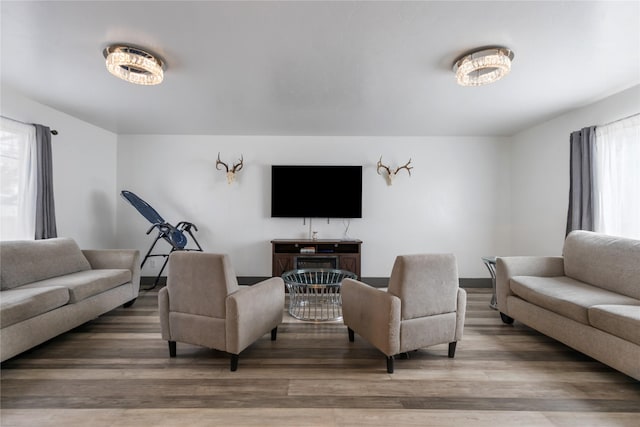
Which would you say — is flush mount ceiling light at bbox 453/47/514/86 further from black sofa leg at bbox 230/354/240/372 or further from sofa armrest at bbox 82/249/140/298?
sofa armrest at bbox 82/249/140/298

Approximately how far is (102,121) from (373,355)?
454 cm

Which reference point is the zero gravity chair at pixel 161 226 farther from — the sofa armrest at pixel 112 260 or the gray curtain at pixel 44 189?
the gray curtain at pixel 44 189

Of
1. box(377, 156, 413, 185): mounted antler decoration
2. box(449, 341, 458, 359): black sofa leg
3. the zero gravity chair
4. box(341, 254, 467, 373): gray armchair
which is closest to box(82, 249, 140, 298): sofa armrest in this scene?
the zero gravity chair

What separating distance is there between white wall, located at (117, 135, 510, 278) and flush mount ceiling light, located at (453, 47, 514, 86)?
2324 millimetres

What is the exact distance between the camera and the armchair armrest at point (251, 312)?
1.98m

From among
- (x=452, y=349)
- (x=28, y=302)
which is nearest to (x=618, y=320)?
(x=452, y=349)

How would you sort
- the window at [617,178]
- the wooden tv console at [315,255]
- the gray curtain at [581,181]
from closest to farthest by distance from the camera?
the window at [617,178] → the gray curtain at [581,181] → the wooden tv console at [315,255]

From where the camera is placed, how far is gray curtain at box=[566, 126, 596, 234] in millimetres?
3152

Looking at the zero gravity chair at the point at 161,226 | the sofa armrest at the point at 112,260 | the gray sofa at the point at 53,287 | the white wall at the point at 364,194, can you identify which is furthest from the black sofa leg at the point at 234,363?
the white wall at the point at 364,194

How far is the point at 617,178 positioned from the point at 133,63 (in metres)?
4.68

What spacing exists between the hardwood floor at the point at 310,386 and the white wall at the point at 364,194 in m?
2.14

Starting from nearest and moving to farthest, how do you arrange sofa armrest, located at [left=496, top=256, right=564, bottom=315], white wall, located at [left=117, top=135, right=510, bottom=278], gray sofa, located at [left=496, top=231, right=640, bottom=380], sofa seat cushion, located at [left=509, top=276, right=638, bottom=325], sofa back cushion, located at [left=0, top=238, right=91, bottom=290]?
gray sofa, located at [left=496, top=231, right=640, bottom=380] < sofa seat cushion, located at [left=509, top=276, right=638, bottom=325] < sofa back cushion, located at [left=0, top=238, right=91, bottom=290] < sofa armrest, located at [left=496, top=256, right=564, bottom=315] < white wall, located at [left=117, top=135, right=510, bottom=278]

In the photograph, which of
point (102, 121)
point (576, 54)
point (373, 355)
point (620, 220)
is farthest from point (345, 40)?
point (102, 121)

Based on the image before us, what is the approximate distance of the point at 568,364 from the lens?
214 cm
